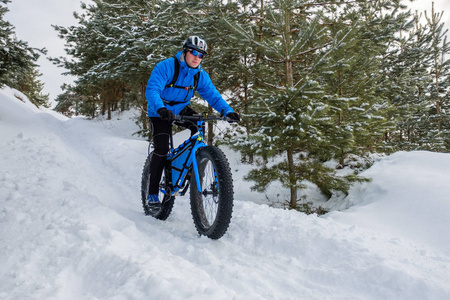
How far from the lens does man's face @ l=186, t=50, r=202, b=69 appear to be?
3739mm

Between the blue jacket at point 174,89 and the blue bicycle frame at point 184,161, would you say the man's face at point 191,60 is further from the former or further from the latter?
the blue bicycle frame at point 184,161

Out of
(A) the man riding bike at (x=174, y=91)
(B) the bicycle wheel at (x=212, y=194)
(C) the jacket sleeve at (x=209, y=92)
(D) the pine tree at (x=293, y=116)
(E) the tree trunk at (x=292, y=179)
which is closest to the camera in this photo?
(B) the bicycle wheel at (x=212, y=194)

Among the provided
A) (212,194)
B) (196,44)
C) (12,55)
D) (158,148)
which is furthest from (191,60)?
(12,55)

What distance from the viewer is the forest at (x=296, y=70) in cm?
621

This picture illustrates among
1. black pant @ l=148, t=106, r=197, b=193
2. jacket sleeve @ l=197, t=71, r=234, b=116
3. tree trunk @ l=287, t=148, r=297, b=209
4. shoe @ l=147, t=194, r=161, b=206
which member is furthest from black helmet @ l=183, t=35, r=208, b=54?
tree trunk @ l=287, t=148, r=297, b=209

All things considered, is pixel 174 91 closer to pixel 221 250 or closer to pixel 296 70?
pixel 221 250

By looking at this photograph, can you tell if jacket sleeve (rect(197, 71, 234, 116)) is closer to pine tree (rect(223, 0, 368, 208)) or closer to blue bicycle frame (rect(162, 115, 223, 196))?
blue bicycle frame (rect(162, 115, 223, 196))

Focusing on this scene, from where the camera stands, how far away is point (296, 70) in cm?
873

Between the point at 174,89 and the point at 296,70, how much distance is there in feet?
19.4

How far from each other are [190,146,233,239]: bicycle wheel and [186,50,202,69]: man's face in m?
1.25

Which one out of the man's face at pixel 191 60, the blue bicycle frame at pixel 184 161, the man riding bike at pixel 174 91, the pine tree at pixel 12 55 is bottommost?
the blue bicycle frame at pixel 184 161

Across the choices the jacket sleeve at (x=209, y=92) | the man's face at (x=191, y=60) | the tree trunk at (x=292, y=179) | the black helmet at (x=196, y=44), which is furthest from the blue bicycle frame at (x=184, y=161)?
the tree trunk at (x=292, y=179)

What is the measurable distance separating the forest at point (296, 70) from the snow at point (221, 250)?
1.91 metres

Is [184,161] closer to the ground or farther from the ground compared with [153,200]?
farther from the ground
